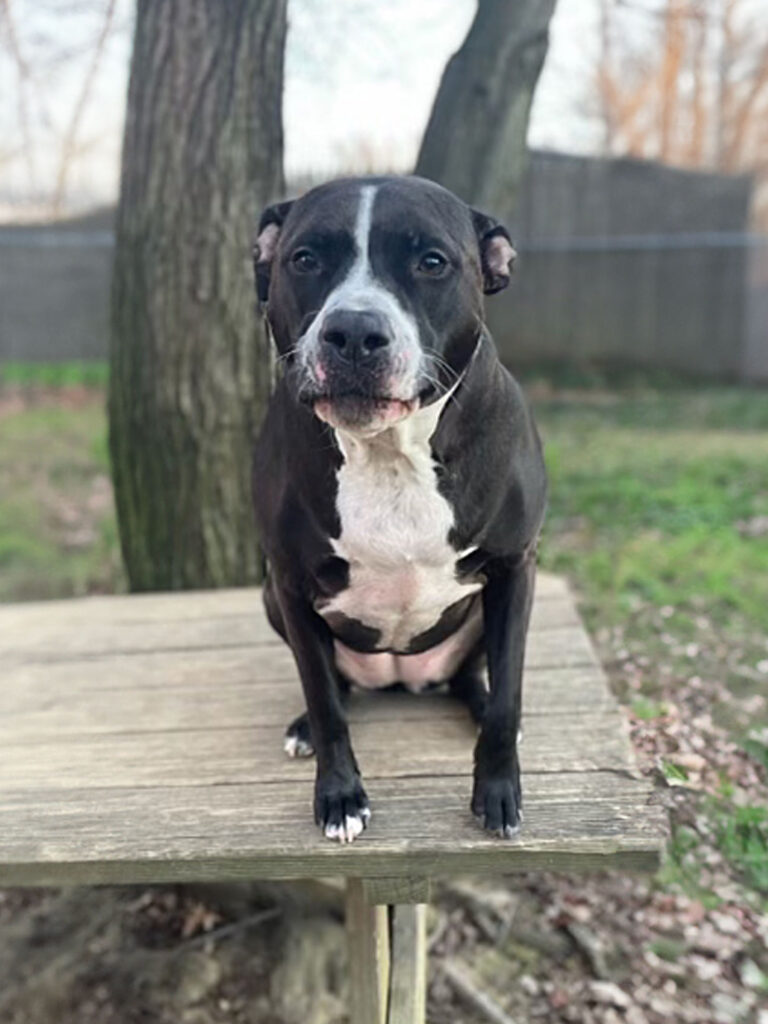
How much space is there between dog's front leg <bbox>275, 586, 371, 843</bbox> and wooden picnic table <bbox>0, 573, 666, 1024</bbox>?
1.5 inches

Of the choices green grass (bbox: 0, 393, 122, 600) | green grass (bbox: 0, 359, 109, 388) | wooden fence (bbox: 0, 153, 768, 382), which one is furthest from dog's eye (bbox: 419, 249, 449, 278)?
green grass (bbox: 0, 359, 109, 388)

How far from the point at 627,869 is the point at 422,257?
1030 millimetres

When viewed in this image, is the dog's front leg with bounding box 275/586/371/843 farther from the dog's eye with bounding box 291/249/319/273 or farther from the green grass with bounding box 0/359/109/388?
the green grass with bounding box 0/359/109/388

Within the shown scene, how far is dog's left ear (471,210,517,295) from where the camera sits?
5.50 ft

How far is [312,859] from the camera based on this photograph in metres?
1.67

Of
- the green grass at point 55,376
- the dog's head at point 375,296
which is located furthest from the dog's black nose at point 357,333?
the green grass at point 55,376

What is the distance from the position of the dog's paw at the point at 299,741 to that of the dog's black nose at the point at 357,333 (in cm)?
91

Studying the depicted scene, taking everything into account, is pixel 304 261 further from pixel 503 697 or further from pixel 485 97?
pixel 485 97

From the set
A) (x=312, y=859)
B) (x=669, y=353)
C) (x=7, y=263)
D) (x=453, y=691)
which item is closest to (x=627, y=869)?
(x=312, y=859)

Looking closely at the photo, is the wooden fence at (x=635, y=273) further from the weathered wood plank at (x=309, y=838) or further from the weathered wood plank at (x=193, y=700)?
the weathered wood plank at (x=309, y=838)

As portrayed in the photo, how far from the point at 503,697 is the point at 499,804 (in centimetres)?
18

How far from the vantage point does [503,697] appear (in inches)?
68.8

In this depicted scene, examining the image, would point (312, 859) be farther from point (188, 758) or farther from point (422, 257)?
point (422, 257)

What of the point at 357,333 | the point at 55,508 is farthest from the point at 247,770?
the point at 55,508
